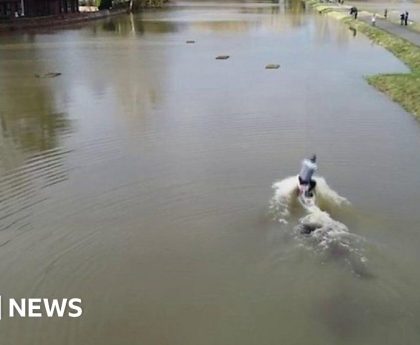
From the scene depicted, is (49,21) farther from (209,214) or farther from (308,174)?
(308,174)

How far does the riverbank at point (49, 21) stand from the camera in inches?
1874

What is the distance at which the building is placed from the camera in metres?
50.5

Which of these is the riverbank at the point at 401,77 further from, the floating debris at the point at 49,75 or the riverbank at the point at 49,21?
the riverbank at the point at 49,21

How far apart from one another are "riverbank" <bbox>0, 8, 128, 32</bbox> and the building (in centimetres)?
167

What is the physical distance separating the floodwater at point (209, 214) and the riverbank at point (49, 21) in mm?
26765

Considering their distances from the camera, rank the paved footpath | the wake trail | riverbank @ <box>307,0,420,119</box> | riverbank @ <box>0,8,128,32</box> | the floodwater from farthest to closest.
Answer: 1. riverbank @ <box>0,8,128,32</box>
2. the paved footpath
3. riverbank @ <box>307,0,420,119</box>
4. the wake trail
5. the floodwater

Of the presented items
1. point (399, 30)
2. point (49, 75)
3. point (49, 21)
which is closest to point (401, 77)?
point (49, 75)

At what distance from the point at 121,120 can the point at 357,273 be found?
10704 millimetres

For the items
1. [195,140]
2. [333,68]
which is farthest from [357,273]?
[333,68]

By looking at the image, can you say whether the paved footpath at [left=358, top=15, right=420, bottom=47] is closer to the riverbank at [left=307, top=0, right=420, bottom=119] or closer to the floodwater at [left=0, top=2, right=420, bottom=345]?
the riverbank at [left=307, top=0, right=420, bottom=119]

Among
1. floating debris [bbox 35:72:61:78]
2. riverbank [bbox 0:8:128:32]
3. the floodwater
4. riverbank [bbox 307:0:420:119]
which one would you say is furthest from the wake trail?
riverbank [bbox 0:8:128:32]

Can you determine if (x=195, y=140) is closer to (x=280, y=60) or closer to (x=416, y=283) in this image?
(x=416, y=283)

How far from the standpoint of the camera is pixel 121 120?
696 inches

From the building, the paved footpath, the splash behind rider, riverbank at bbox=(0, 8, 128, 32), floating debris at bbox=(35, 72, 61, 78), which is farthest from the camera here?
the building
